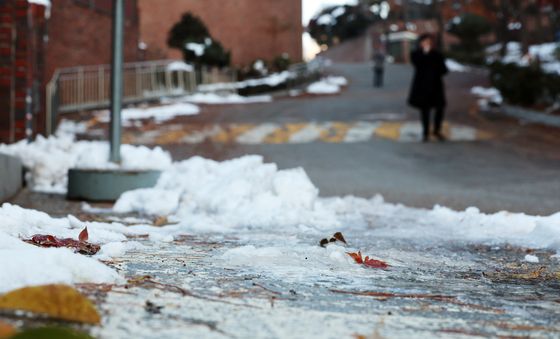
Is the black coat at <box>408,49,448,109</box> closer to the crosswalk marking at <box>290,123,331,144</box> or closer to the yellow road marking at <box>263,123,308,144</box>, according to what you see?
the crosswalk marking at <box>290,123,331,144</box>

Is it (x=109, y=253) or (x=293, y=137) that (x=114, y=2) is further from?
(x=293, y=137)

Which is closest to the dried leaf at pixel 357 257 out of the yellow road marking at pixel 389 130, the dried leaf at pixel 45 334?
the dried leaf at pixel 45 334

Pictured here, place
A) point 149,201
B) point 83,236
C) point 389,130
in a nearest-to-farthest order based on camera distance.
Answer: point 83,236 → point 149,201 → point 389,130

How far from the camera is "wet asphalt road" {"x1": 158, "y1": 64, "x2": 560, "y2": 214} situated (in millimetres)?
9195

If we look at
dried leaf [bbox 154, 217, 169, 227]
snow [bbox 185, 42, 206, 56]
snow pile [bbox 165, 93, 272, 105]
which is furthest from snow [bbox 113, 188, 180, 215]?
snow [bbox 185, 42, 206, 56]

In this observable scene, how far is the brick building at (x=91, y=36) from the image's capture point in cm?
1047

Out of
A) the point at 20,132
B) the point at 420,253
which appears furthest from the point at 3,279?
the point at 20,132

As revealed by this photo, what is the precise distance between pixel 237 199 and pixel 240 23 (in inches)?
1474

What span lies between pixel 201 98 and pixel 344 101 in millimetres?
4971

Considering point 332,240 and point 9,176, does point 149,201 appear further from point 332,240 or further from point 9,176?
point 332,240

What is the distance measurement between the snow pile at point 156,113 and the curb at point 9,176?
9.99 meters

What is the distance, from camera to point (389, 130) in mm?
16734

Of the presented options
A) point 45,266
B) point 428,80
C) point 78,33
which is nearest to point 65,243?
point 45,266

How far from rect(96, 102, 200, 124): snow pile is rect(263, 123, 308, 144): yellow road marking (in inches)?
136
